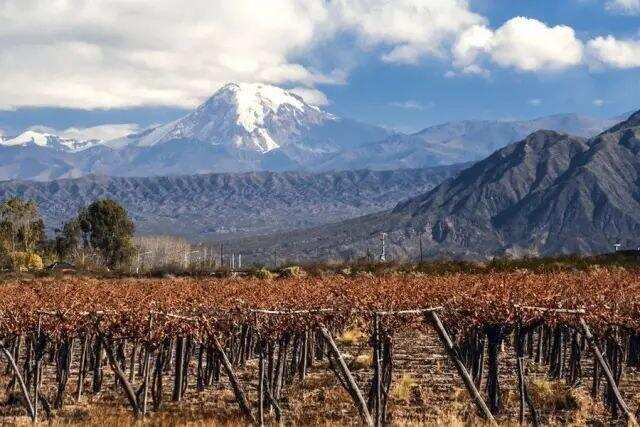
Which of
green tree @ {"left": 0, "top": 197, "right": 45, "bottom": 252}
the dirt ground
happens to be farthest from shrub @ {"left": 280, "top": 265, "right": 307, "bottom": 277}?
green tree @ {"left": 0, "top": 197, "right": 45, "bottom": 252}

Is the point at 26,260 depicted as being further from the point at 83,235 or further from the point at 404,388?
the point at 404,388

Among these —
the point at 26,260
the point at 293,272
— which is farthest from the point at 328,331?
the point at 26,260

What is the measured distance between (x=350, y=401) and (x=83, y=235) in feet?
367

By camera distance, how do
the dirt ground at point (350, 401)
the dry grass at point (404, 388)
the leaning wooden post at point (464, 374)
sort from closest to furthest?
the leaning wooden post at point (464, 374) < the dirt ground at point (350, 401) < the dry grass at point (404, 388)

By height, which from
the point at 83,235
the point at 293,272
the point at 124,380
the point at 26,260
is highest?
the point at 83,235

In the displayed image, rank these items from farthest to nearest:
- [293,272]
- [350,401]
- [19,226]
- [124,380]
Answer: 1. [19,226]
2. [293,272]
3. [350,401]
4. [124,380]

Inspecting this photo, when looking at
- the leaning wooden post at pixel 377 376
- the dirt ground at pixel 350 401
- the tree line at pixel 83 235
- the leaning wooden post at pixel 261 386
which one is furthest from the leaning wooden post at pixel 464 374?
the tree line at pixel 83 235

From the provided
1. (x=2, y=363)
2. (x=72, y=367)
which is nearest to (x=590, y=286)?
(x=72, y=367)

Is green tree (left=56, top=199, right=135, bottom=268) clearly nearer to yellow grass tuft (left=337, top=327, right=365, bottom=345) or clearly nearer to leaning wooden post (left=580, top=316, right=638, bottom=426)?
yellow grass tuft (left=337, top=327, right=365, bottom=345)

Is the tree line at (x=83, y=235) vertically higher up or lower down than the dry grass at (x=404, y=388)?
higher up

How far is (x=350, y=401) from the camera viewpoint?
27391mm

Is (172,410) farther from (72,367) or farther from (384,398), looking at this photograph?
(72,367)

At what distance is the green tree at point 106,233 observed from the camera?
5064 inches

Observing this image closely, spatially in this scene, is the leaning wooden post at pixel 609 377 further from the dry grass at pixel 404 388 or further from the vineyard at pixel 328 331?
the dry grass at pixel 404 388
